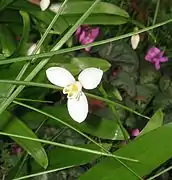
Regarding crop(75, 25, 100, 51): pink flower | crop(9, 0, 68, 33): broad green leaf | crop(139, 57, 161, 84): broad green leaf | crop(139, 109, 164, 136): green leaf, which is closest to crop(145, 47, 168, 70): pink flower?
crop(139, 57, 161, 84): broad green leaf

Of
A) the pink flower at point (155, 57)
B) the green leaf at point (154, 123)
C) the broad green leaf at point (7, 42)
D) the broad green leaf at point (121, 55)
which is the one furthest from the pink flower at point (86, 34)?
the green leaf at point (154, 123)

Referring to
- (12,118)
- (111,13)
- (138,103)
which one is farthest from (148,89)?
(12,118)

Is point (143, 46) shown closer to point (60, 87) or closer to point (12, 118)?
point (12, 118)

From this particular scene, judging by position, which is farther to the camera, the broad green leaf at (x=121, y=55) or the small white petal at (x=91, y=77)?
the broad green leaf at (x=121, y=55)

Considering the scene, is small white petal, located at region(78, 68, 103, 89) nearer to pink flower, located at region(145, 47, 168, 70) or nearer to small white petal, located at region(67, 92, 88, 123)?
small white petal, located at region(67, 92, 88, 123)

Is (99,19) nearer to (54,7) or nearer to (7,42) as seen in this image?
(54,7)

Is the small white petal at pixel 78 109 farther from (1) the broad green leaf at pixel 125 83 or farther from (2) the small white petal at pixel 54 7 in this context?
(1) the broad green leaf at pixel 125 83
